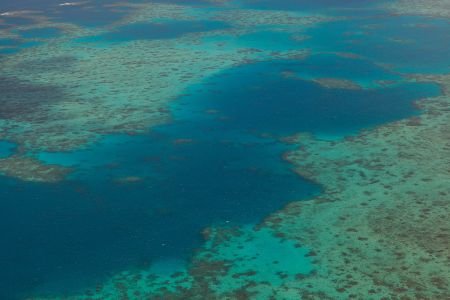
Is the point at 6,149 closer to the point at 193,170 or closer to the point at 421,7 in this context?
the point at 193,170

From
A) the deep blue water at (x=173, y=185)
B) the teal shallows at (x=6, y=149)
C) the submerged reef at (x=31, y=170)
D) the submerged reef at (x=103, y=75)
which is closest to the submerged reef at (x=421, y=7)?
the submerged reef at (x=103, y=75)

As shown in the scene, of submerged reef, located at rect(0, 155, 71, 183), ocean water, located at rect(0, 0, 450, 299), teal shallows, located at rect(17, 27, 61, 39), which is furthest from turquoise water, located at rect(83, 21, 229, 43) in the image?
submerged reef, located at rect(0, 155, 71, 183)

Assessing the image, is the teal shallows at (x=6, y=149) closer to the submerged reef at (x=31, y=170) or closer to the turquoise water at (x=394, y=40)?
the submerged reef at (x=31, y=170)

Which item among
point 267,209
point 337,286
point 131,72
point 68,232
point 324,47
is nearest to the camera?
point 337,286

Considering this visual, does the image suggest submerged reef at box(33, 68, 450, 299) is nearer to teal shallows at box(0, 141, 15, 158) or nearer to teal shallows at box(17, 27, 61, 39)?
teal shallows at box(0, 141, 15, 158)

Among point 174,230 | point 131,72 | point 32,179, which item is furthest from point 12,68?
point 174,230

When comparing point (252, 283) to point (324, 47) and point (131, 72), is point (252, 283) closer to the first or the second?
point (131, 72)

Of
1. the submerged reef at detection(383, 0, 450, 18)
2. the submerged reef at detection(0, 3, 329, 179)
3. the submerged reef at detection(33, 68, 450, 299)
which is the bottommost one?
the submerged reef at detection(33, 68, 450, 299)

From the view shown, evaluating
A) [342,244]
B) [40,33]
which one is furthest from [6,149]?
[40,33]
